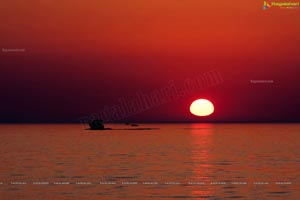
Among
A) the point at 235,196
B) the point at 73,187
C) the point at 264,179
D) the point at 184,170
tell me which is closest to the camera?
the point at 235,196

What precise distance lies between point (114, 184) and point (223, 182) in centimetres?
916

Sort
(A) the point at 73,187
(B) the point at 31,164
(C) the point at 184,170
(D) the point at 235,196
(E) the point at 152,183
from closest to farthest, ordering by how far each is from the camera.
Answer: (D) the point at 235,196
(A) the point at 73,187
(E) the point at 152,183
(C) the point at 184,170
(B) the point at 31,164

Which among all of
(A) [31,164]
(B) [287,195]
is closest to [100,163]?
(A) [31,164]

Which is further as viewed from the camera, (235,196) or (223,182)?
(223,182)

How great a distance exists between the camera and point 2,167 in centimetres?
7094

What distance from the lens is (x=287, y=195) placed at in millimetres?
45250

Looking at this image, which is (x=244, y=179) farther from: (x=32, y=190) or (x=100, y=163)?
(x=100, y=163)

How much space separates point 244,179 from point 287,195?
11489 millimetres

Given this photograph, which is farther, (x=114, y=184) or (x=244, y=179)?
(x=244, y=179)

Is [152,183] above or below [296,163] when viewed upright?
below

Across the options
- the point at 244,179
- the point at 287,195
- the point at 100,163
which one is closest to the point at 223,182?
the point at 244,179

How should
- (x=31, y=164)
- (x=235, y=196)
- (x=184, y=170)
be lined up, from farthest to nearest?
1. (x=31, y=164)
2. (x=184, y=170)
3. (x=235, y=196)

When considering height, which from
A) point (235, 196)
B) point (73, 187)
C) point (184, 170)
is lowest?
point (235, 196)

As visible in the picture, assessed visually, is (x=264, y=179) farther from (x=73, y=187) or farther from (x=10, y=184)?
(x=10, y=184)
